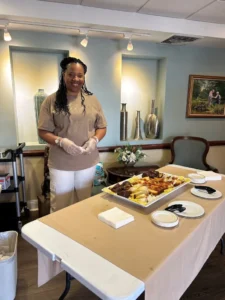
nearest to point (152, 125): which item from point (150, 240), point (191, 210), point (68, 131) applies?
point (68, 131)

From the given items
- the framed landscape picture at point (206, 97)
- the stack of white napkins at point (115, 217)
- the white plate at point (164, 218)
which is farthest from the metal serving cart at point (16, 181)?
the framed landscape picture at point (206, 97)

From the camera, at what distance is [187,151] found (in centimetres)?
287

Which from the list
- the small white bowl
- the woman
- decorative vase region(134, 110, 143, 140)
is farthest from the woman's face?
decorative vase region(134, 110, 143, 140)

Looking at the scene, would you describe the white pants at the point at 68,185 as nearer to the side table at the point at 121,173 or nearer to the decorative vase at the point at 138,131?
the side table at the point at 121,173

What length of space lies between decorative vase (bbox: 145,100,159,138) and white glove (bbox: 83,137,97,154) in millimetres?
1563

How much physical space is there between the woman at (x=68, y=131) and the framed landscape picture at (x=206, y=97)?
183 cm

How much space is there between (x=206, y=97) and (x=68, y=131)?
2.24 meters

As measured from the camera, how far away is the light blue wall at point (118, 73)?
7.52 feet

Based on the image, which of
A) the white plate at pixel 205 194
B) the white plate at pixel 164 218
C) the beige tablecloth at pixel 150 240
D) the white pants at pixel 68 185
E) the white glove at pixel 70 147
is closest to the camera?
the beige tablecloth at pixel 150 240

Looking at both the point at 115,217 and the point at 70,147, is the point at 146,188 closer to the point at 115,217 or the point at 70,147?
the point at 115,217

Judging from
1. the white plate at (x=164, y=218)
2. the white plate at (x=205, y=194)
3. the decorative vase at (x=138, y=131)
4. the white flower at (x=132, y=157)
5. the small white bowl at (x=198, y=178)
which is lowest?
the white flower at (x=132, y=157)

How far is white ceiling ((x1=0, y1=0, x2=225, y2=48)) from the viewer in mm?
1816

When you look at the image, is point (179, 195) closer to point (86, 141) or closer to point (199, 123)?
point (86, 141)

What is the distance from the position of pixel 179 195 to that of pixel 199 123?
204 centimetres
